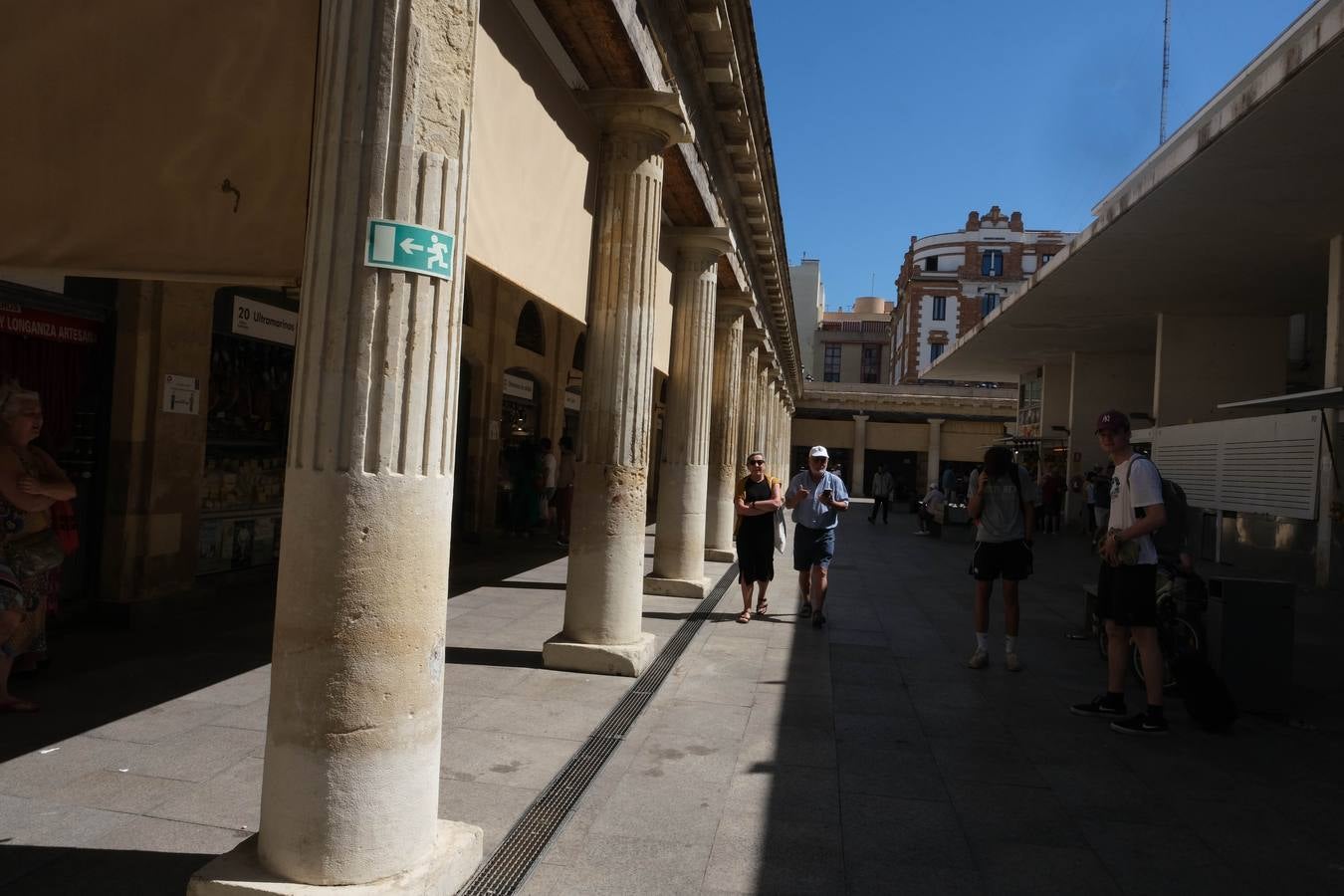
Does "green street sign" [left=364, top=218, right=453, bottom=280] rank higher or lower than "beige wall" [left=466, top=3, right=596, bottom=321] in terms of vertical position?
lower

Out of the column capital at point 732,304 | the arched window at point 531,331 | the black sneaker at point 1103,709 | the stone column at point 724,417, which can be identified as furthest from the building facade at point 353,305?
the arched window at point 531,331

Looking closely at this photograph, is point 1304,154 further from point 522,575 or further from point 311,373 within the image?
point 311,373

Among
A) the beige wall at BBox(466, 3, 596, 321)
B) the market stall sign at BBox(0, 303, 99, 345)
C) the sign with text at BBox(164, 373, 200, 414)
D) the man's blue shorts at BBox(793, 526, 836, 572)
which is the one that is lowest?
the man's blue shorts at BBox(793, 526, 836, 572)

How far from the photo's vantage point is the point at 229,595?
8117 mm

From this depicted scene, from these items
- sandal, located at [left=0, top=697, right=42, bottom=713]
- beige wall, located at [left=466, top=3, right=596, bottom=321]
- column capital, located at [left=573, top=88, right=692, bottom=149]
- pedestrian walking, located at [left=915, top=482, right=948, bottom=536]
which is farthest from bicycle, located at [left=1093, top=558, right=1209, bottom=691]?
pedestrian walking, located at [left=915, top=482, right=948, bottom=536]

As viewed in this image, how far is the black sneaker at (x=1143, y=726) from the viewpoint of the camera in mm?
5281

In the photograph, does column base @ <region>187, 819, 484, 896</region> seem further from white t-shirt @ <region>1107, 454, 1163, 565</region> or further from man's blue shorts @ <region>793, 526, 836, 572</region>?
man's blue shorts @ <region>793, 526, 836, 572</region>

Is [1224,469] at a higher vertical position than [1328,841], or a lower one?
higher

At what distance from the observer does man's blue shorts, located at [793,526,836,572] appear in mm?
8453

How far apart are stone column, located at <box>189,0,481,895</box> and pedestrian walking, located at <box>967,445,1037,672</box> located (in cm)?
468

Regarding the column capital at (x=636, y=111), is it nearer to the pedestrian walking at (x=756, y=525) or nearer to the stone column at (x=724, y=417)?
the pedestrian walking at (x=756, y=525)

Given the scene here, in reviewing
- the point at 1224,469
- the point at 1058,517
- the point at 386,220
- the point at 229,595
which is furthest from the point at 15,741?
the point at 1058,517

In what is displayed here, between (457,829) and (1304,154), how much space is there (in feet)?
37.4

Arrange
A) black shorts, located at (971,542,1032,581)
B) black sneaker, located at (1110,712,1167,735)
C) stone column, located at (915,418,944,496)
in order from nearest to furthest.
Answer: black sneaker, located at (1110,712,1167,735)
black shorts, located at (971,542,1032,581)
stone column, located at (915,418,944,496)
